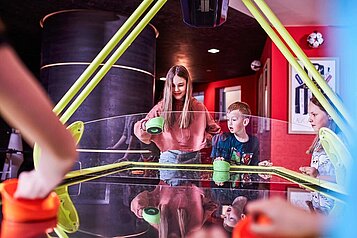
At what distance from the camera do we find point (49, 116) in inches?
8.3

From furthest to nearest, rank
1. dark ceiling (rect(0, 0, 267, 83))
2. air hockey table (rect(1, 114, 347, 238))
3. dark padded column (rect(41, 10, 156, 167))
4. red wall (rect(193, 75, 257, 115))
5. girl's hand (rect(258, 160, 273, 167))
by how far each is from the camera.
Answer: red wall (rect(193, 75, 257, 115)) → dark ceiling (rect(0, 0, 267, 83)) → dark padded column (rect(41, 10, 156, 167)) → girl's hand (rect(258, 160, 273, 167)) → air hockey table (rect(1, 114, 347, 238))

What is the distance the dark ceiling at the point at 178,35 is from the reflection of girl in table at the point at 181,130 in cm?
111

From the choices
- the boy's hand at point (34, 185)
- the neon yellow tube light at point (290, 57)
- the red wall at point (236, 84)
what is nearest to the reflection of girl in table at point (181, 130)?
the neon yellow tube light at point (290, 57)

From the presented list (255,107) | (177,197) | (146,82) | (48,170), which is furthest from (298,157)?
(255,107)

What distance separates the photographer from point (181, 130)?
144 centimetres

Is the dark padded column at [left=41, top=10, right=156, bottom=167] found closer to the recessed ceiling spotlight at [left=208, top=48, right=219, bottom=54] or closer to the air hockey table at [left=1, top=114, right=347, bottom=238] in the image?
the recessed ceiling spotlight at [left=208, top=48, right=219, bottom=54]

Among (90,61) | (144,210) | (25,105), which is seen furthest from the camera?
(90,61)

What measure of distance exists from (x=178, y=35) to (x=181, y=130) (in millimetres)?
2812

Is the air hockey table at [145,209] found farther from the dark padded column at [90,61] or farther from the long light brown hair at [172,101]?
the dark padded column at [90,61]

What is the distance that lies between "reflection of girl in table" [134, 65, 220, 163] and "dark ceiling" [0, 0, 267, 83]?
3.64 ft

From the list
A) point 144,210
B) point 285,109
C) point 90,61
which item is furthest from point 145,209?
point 285,109

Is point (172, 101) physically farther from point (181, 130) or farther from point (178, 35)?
point (178, 35)

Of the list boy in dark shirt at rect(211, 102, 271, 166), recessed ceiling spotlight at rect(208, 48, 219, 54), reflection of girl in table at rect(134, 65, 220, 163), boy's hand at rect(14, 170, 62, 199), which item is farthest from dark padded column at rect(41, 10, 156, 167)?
boy's hand at rect(14, 170, 62, 199)

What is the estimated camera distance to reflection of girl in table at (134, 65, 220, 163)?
4.67ft
